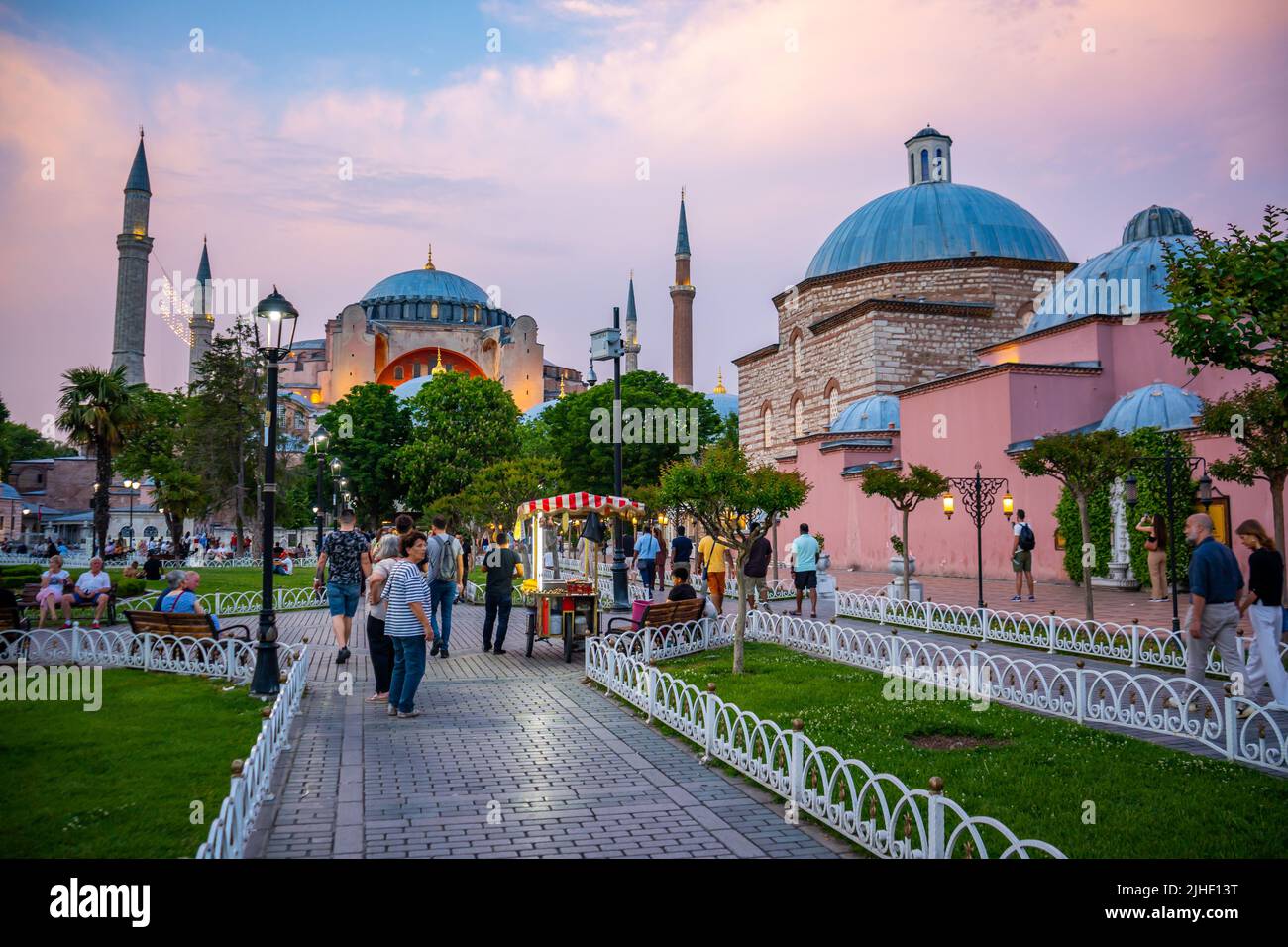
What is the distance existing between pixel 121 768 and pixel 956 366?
32.9 m

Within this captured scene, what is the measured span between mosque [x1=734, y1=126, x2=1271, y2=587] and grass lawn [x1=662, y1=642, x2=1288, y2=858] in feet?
34.8

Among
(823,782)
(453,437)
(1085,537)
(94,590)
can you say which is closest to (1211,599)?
(1085,537)

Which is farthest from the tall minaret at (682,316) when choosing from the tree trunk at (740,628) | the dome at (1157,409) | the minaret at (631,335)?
the tree trunk at (740,628)

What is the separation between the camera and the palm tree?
1251 inches

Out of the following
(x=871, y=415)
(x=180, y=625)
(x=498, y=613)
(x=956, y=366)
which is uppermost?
(x=956, y=366)

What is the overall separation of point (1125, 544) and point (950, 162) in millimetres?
28537

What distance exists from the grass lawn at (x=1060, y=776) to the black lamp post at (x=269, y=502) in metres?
4.63

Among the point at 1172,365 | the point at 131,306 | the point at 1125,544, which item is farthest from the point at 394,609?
the point at 131,306

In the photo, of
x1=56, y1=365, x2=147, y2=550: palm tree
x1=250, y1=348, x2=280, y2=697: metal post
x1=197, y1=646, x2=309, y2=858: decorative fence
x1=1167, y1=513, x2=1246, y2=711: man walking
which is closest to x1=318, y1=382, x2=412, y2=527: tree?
x1=56, y1=365, x2=147, y2=550: palm tree

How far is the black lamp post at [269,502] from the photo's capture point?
9062 mm

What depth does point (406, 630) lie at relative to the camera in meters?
8.09

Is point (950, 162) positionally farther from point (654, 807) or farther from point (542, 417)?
point (654, 807)

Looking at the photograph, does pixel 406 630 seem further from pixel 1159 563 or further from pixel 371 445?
pixel 371 445
